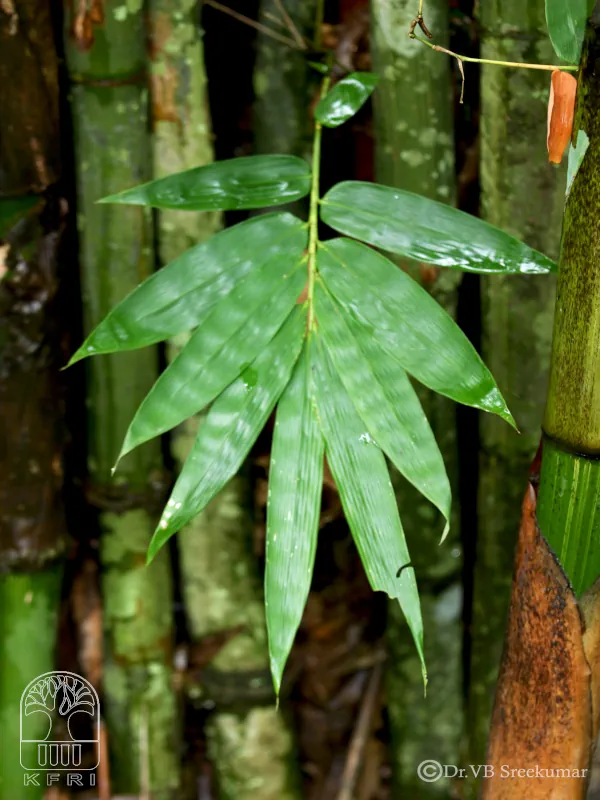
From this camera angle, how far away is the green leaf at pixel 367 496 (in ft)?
2.15

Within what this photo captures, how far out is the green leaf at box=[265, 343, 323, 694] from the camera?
2.15 feet

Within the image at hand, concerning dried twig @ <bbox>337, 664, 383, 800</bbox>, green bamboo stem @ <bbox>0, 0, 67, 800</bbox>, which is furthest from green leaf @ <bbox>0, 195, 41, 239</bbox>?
dried twig @ <bbox>337, 664, 383, 800</bbox>

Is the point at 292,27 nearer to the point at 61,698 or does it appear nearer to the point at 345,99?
the point at 345,99

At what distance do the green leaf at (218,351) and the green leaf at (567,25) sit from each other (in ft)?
0.89

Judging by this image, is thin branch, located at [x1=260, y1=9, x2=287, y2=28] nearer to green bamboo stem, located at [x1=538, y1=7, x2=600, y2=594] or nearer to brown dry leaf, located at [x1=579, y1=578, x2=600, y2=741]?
green bamboo stem, located at [x1=538, y1=7, x2=600, y2=594]

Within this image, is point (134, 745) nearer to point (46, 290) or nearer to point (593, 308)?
point (46, 290)

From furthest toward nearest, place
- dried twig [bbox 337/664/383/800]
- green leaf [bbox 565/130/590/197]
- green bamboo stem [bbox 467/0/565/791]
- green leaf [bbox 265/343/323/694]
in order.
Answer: dried twig [bbox 337/664/383/800]
green bamboo stem [bbox 467/0/565/791]
green leaf [bbox 265/343/323/694]
green leaf [bbox 565/130/590/197]

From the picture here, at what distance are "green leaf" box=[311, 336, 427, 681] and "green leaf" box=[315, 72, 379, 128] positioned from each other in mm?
246

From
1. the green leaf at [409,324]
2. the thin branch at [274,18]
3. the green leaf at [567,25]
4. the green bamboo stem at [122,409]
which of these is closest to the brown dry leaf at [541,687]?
the green leaf at [409,324]

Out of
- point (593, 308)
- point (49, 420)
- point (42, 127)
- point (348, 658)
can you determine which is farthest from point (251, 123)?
point (348, 658)

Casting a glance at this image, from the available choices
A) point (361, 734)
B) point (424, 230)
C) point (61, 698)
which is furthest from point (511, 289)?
point (61, 698)

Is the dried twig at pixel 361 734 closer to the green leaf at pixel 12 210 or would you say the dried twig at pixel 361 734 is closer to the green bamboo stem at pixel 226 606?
the green bamboo stem at pixel 226 606

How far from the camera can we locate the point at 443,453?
0.92m

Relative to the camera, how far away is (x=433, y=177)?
0.84 m
